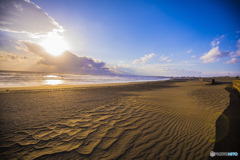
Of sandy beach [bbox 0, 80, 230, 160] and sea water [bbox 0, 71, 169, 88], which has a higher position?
sea water [bbox 0, 71, 169, 88]

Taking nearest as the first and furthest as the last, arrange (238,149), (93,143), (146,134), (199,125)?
(238,149) → (93,143) → (146,134) → (199,125)

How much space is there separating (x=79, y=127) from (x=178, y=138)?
375cm

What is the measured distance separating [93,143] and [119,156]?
92cm

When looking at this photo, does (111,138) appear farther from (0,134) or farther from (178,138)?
(0,134)

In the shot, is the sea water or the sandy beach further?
the sea water

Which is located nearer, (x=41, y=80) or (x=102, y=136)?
(x=102, y=136)

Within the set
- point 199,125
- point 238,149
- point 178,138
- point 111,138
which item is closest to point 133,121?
point 111,138

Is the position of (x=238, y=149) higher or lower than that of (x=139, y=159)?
higher

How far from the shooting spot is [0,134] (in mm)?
2975

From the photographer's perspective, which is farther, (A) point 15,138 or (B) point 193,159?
(A) point 15,138

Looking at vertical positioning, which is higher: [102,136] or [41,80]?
[41,80]

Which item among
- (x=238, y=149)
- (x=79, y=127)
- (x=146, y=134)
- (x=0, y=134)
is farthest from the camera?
(x=79, y=127)

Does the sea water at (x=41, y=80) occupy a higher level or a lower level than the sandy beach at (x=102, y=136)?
higher

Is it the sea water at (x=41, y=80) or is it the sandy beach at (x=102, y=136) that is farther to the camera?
the sea water at (x=41, y=80)
